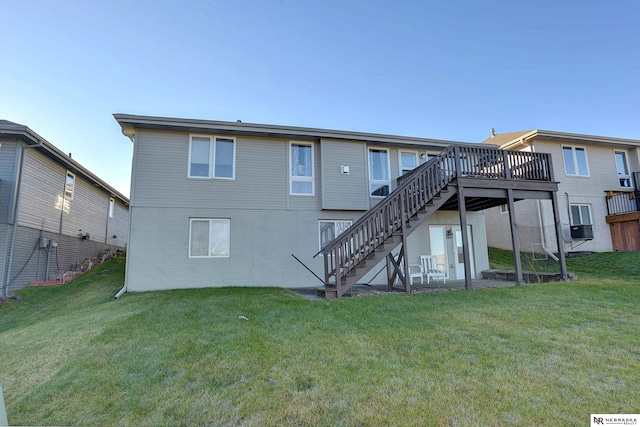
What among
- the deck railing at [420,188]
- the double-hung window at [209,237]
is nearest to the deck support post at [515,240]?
the deck railing at [420,188]

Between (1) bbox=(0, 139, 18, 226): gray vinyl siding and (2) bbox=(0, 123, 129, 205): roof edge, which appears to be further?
(1) bbox=(0, 139, 18, 226): gray vinyl siding

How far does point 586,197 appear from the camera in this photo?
13938 mm

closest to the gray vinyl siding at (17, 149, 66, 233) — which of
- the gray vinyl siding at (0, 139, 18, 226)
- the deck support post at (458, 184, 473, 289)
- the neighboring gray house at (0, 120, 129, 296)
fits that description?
the neighboring gray house at (0, 120, 129, 296)

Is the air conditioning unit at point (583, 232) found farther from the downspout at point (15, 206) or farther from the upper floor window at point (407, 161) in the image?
the downspout at point (15, 206)

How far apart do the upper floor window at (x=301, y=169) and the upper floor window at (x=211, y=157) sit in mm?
1914

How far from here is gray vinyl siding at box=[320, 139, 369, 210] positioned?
1044cm

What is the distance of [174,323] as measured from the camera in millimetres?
5113

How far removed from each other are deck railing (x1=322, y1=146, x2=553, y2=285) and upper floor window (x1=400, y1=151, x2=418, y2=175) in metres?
2.39

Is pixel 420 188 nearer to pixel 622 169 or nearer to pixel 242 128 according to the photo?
pixel 242 128

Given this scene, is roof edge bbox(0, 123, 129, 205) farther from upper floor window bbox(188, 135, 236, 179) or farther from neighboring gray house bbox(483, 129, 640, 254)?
neighboring gray house bbox(483, 129, 640, 254)

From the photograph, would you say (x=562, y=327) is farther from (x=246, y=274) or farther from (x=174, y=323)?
(x=246, y=274)

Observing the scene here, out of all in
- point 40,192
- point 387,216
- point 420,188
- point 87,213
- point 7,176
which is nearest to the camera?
point 387,216

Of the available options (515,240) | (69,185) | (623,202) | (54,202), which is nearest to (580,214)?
(623,202)
